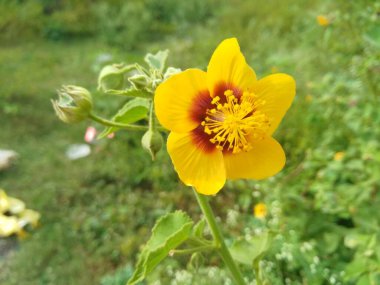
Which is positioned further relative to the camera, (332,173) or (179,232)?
(332,173)

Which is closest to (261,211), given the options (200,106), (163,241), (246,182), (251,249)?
(246,182)

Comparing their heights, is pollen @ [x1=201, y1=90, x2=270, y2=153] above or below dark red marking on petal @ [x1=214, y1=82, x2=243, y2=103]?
below

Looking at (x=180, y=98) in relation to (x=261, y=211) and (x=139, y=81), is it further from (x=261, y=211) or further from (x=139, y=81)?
(x=261, y=211)

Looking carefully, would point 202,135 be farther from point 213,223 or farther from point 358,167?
point 358,167

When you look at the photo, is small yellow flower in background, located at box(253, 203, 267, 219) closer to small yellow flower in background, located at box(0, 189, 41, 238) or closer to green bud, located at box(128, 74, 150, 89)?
small yellow flower in background, located at box(0, 189, 41, 238)

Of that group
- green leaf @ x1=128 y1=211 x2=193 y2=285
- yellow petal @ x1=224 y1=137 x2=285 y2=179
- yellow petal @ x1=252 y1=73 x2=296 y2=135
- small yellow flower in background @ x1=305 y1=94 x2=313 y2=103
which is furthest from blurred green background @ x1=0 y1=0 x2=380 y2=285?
yellow petal @ x1=252 y1=73 x2=296 y2=135

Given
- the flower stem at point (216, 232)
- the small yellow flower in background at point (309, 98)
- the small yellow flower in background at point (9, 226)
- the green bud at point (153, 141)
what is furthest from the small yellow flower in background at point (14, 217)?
the green bud at point (153, 141)

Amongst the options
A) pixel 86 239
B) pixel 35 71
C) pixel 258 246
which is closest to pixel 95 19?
pixel 35 71
